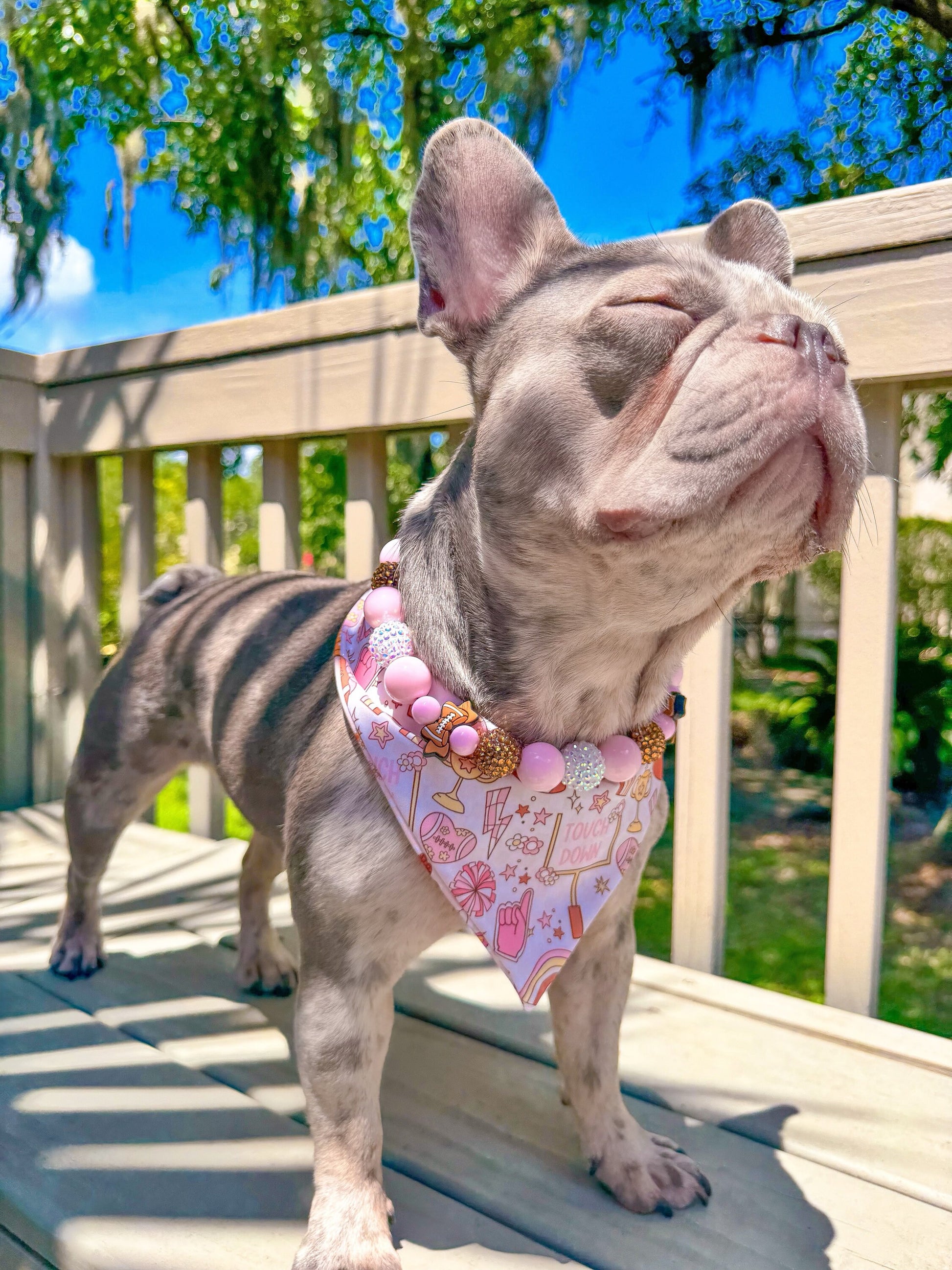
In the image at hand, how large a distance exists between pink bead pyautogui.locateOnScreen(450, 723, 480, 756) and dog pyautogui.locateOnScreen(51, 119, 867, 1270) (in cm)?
6

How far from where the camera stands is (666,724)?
153 cm

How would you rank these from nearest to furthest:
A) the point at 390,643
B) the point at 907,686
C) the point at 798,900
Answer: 1. the point at 390,643
2. the point at 798,900
3. the point at 907,686

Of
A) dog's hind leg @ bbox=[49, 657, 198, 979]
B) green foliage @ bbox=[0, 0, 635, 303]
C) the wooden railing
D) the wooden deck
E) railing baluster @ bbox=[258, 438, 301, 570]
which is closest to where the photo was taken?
the wooden deck

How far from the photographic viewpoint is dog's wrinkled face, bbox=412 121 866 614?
43.1 inches

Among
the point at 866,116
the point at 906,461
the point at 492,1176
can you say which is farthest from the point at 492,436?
the point at 906,461

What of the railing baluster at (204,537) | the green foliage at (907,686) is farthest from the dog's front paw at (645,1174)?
the green foliage at (907,686)

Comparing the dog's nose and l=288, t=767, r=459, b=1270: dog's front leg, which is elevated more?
the dog's nose

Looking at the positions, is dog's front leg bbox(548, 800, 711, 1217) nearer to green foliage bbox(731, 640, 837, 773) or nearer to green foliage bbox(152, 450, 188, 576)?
→ green foliage bbox(731, 640, 837, 773)

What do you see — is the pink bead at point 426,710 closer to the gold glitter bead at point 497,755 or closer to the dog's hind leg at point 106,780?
the gold glitter bead at point 497,755

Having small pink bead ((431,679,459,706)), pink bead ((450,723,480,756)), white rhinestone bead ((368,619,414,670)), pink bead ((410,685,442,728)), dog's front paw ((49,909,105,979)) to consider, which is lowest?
dog's front paw ((49,909,105,979))

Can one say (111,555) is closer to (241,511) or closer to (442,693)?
(241,511)

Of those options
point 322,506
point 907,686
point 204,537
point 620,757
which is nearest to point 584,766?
point 620,757

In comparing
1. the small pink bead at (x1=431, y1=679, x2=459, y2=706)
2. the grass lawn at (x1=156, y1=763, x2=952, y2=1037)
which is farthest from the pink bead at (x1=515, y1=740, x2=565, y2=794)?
the grass lawn at (x1=156, y1=763, x2=952, y2=1037)

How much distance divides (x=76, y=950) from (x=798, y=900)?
2838 mm
